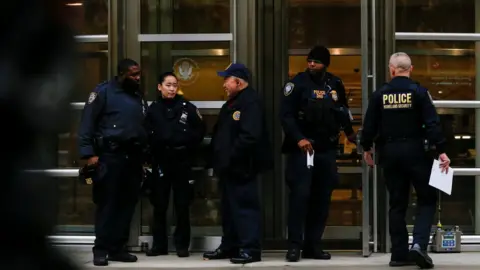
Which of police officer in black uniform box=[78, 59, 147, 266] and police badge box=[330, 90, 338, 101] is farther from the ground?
police badge box=[330, 90, 338, 101]

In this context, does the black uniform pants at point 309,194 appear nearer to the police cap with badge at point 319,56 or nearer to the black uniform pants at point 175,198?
the police cap with badge at point 319,56

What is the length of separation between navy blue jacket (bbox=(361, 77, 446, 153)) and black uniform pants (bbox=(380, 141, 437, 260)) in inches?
4.0

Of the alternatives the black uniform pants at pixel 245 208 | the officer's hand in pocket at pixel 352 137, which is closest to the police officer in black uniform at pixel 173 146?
the black uniform pants at pixel 245 208

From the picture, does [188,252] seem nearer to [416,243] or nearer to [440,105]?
[416,243]

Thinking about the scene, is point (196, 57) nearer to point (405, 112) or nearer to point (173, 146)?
point (173, 146)

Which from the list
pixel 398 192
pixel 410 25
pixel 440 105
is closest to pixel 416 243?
pixel 398 192

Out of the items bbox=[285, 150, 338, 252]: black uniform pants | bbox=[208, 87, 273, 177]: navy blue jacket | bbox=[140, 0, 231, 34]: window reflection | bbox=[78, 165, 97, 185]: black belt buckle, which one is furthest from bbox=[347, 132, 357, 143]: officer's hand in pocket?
bbox=[78, 165, 97, 185]: black belt buckle

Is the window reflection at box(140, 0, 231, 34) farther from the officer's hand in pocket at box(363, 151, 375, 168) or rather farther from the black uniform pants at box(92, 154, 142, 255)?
the officer's hand in pocket at box(363, 151, 375, 168)

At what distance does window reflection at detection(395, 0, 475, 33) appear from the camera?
26.3ft

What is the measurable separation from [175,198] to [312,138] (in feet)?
4.55

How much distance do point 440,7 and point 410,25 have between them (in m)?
0.37

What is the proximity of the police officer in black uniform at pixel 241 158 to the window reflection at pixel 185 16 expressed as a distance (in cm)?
116

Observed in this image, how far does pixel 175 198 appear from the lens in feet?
24.1

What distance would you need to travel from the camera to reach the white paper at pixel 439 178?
21.2 feet
